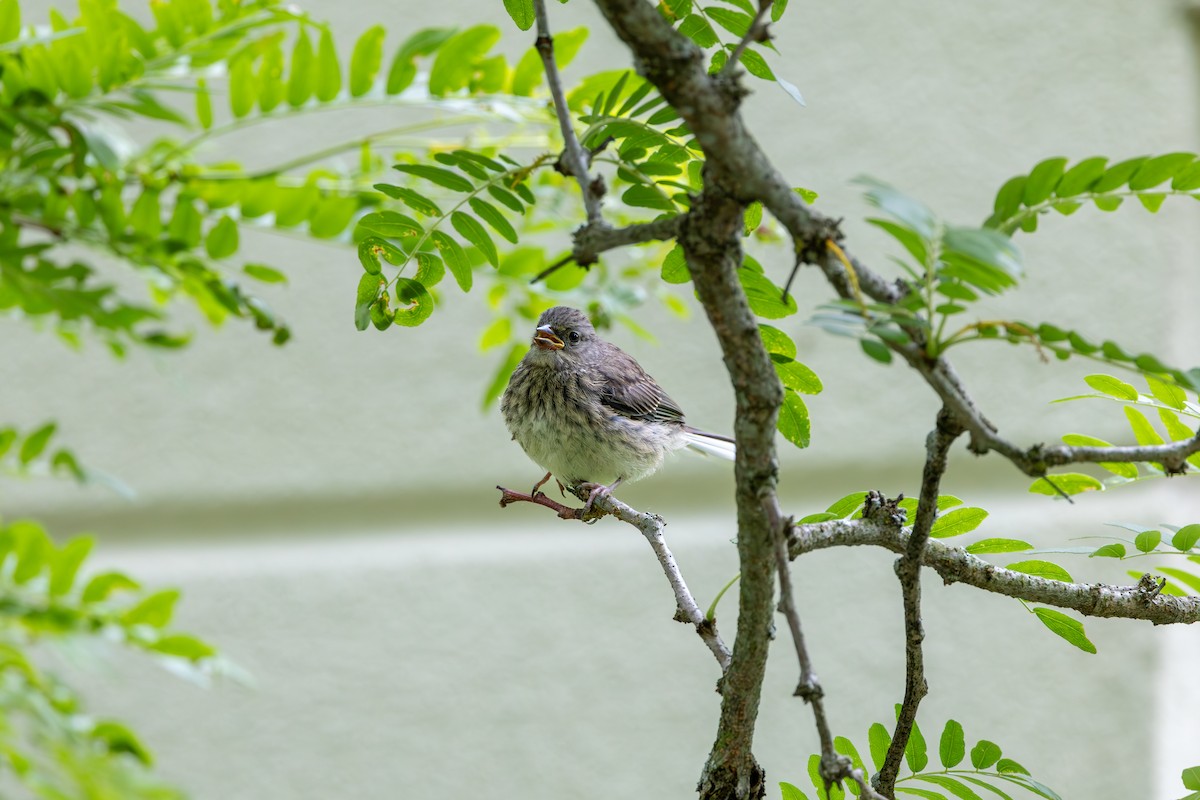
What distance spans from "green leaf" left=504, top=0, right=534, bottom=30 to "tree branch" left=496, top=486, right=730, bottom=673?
515 millimetres

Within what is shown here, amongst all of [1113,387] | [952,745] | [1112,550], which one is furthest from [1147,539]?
[952,745]

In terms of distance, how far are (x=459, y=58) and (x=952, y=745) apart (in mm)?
1180

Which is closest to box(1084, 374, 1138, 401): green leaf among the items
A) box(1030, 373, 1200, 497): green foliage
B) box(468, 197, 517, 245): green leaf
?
box(1030, 373, 1200, 497): green foliage

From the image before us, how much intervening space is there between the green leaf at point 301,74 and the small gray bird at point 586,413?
0.66 metres

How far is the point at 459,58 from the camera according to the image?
1682 mm

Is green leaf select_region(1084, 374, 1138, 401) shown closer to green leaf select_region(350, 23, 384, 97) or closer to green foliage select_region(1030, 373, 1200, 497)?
green foliage select_region(1030, 373, 1200, 497)

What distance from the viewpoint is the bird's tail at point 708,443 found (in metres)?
2.42

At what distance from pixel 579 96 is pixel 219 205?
59 cm

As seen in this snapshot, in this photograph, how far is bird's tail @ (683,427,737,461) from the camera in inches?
95.3

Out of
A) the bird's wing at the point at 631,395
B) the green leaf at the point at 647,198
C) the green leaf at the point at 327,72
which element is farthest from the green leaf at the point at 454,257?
the bird's wing at the point at 631,395

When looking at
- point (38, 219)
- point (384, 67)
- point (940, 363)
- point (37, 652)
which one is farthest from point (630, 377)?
point (37, 652)

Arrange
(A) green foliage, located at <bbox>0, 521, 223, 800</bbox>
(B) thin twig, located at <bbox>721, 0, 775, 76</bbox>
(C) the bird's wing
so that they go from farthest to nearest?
(C) the bird's wing → (A) green foliage, located at <bbox>0, 521, 223, 800</bbox> → (B) thin twig, located at <bbox>721, 0, 775, 76</bbox>

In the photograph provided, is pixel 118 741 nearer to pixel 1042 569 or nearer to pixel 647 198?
pixel 647 198

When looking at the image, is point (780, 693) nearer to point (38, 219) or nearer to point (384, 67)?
point (384, 67)
